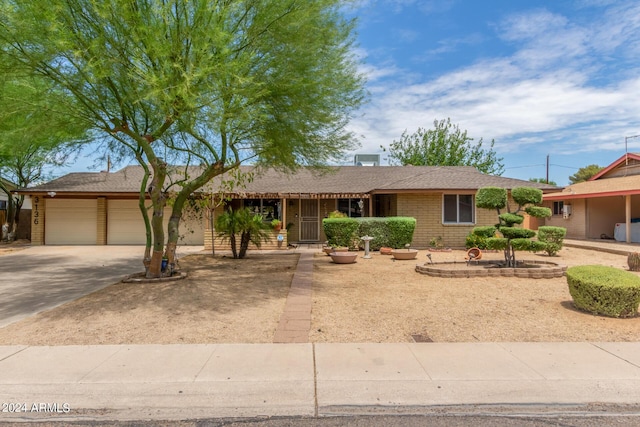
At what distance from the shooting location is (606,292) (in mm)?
6293

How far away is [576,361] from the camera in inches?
180

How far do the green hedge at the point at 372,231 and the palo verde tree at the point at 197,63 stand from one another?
5745 mm

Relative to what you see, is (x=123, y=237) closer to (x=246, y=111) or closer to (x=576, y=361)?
(x=246, y=111)

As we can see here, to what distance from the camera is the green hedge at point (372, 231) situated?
52.1ft

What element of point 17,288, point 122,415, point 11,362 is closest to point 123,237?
point 17,288

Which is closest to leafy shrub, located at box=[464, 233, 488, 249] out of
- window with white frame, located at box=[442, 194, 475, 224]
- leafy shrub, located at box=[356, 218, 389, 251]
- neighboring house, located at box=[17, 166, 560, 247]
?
window with white frame, located at box=[442, 194, 475, 224]

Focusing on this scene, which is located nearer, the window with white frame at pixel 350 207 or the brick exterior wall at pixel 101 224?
the brick exterior wall at pixel 101 224

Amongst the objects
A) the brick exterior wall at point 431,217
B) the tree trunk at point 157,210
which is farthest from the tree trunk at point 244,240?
the brick exterior wall at point 431,217

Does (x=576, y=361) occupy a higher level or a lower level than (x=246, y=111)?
lower

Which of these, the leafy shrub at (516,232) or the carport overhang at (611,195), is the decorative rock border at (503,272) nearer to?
the leafy shrub at (516,232)

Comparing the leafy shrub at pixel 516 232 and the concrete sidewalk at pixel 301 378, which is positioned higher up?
the leafy shrub at pixel 516 232

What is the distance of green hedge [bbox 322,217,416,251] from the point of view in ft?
52.1

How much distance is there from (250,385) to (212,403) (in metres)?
0.43

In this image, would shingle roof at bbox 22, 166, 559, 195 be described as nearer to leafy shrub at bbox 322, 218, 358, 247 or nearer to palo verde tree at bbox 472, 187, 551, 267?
leafy shrub at bbox 322, 218, 358, 247
